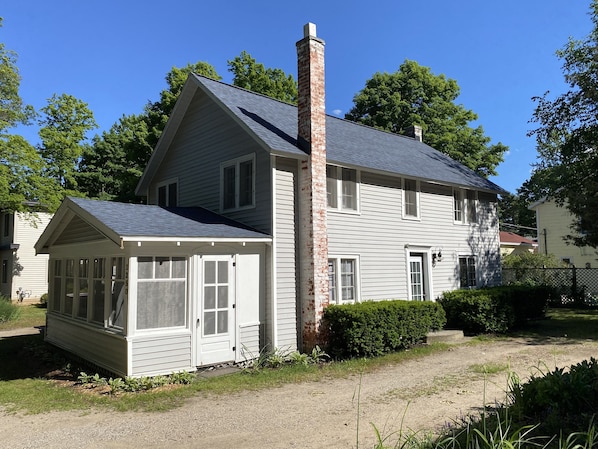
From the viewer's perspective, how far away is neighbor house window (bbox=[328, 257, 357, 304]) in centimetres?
1234

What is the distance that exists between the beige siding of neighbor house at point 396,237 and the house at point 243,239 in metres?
0.06

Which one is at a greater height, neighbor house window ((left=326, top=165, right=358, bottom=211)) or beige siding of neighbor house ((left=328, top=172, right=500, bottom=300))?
neighbor house window ((left=326, top=165, right=358, bottom=211))

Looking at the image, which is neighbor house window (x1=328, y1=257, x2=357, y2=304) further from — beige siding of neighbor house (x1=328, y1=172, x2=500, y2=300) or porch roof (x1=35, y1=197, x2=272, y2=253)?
porch roof (x1=35, y1=197, x2=272, y2=253)

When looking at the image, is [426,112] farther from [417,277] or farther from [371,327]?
[371,327]

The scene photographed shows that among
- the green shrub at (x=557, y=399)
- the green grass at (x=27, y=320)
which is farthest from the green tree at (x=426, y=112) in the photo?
the green shrub at (x=557, y=399)

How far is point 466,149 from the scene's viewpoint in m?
32.2

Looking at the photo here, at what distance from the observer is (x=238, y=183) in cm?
1202

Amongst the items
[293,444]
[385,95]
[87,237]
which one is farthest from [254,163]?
[385,95]

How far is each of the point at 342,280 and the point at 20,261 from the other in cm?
2492

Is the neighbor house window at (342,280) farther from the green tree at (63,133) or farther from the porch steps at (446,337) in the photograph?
the green tree at (63,133)

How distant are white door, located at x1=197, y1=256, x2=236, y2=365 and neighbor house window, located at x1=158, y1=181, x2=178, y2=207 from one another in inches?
217

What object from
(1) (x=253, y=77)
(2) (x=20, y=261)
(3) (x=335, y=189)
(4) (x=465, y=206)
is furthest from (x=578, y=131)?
(2) (x=20, y=261)

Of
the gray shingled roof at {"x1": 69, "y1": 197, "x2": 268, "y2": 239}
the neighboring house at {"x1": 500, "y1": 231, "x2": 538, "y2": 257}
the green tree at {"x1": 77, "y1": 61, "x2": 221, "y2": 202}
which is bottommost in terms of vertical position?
the gray shingled roof at {"x1": 69, "y1": 197, "x2": 268, "y2": 239}

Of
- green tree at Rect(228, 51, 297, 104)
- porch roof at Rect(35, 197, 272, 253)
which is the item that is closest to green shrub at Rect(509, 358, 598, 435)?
porch roof at Rect(35, 197, 272, 253)
